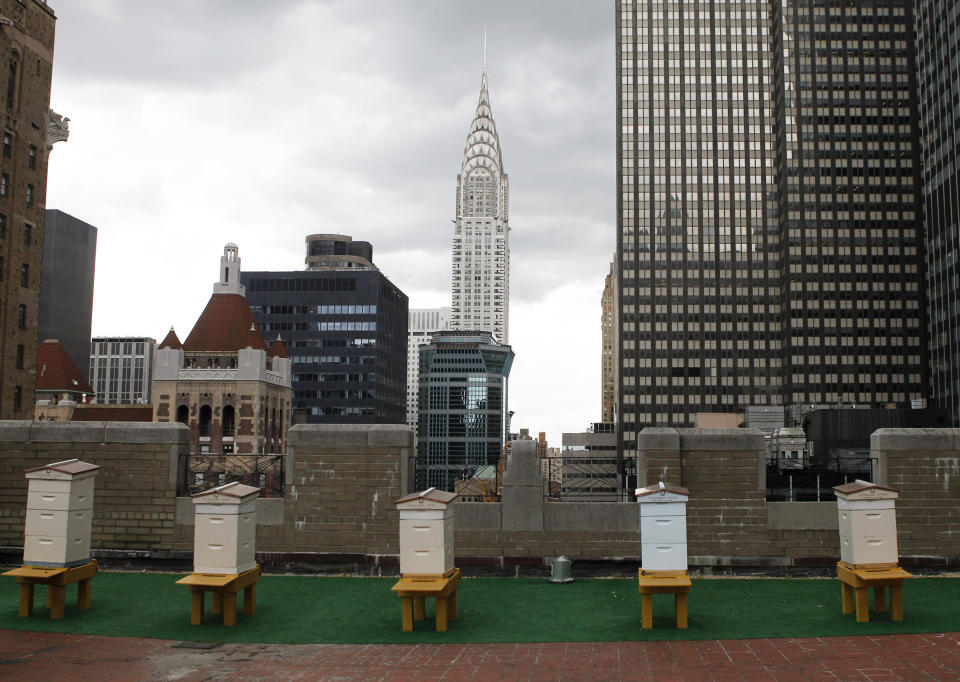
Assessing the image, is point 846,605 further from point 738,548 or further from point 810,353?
point 810,353

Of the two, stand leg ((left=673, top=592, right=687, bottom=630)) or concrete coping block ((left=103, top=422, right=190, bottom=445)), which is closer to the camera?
stand leg ((left=673, top=592, right=687, bottom=630))

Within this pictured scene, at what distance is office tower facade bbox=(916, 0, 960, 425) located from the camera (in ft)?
332

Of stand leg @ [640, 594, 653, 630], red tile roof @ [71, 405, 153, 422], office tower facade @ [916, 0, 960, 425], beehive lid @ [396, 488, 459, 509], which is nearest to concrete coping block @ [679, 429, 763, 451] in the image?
stand leg @ [640, 594, 653, 630]

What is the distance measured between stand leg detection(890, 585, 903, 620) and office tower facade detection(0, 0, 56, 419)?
145 feet

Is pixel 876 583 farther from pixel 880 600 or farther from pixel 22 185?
pixel 22 185

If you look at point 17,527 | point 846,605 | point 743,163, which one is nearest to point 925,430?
point 846,605

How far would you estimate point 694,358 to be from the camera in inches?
5689

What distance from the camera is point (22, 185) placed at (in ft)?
144

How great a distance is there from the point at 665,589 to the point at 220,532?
241 inches

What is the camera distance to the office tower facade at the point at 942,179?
101188 millimetres

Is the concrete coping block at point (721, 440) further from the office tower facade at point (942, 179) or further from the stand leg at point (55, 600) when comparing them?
the office tower facade at point (942, 179)

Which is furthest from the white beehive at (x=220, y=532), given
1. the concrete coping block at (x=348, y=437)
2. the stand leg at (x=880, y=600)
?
the stand leg at (x=880, y=600)

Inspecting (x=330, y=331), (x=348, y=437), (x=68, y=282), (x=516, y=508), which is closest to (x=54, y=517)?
Result: (x=348, y=437)

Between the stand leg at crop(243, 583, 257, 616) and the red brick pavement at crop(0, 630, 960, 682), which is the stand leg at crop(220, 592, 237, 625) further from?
the red brick pavement at crop(0, 630, 960, 682)
